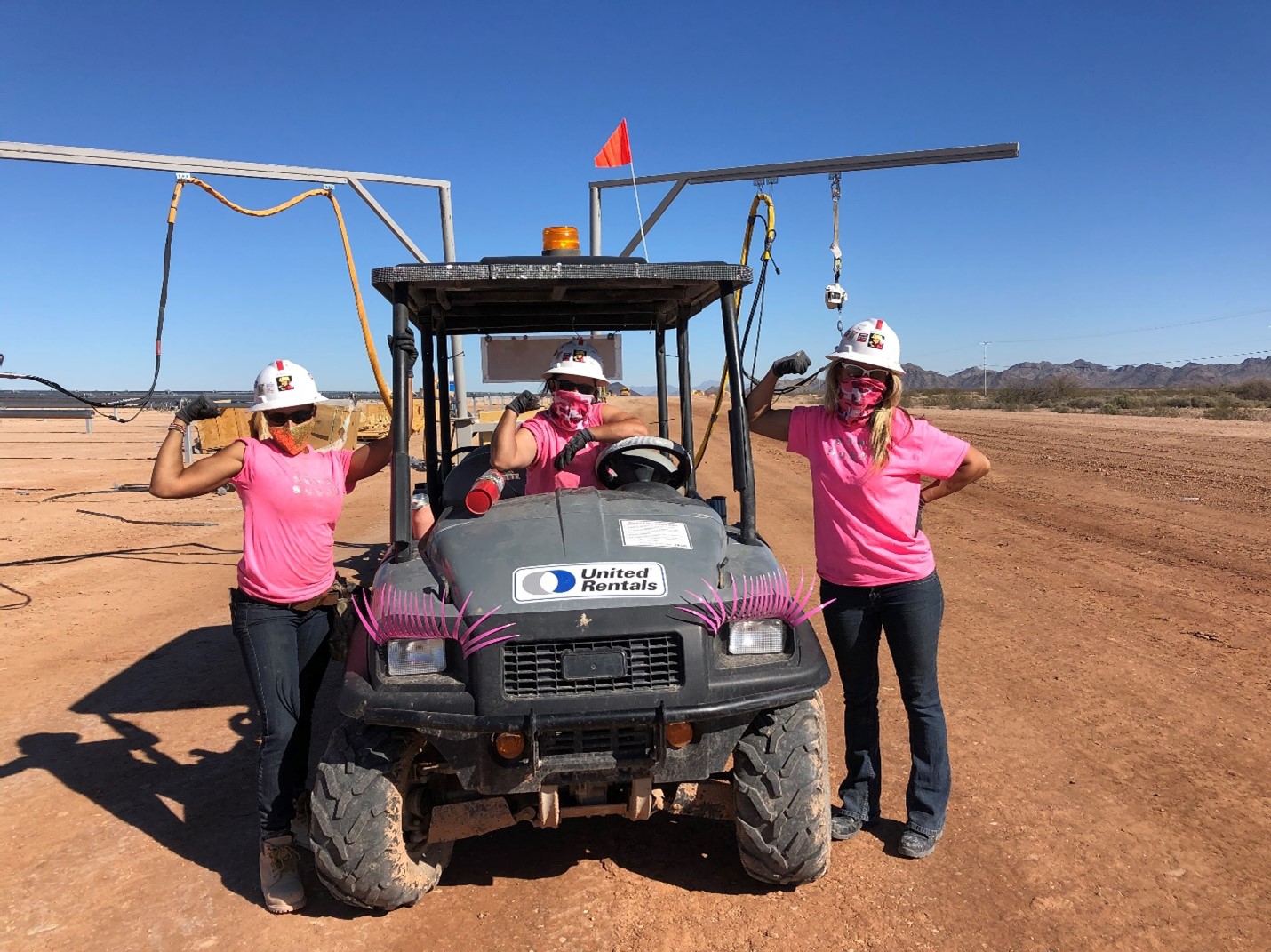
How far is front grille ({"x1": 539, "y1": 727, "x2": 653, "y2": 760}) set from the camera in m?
2.95

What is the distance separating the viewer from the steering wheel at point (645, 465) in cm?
406

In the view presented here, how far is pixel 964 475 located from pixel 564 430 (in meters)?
1.94

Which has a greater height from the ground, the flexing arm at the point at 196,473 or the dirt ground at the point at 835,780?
the flexing arm at the point at 196,473

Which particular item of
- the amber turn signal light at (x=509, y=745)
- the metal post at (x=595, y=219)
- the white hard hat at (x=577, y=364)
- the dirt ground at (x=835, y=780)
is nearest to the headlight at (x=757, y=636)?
the amber turn signal light at (x=509, y=745)

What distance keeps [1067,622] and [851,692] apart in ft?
12.7

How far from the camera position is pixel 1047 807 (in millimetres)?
4086

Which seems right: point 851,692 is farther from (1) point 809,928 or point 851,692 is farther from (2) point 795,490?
(2) point 795,490

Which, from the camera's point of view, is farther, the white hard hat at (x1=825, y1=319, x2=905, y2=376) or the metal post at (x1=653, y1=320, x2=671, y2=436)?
the metal post at (x1=653, y1=320, x2=671, y2=436)

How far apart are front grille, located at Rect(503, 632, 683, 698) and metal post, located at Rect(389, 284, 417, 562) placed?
818 mm

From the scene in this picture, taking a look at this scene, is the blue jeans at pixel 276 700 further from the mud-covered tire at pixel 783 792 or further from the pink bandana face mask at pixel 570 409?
the mud-covered tire at pixel 783 792

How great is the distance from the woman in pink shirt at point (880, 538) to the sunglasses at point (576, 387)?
3.41 feet

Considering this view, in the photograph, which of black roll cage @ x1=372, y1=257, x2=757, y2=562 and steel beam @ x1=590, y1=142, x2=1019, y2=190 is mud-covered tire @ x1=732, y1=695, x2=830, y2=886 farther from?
steel beam @ x1=590, y1=142, x2=1019, y2=190

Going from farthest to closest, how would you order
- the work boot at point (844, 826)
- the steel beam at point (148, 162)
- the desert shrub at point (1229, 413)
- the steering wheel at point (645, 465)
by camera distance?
1. the desert shrub at point (1229, 413)
2. the steel beam at point (148, 162)
3. the steering wheel at point (645, 465)
4. the work boot at point (844, 826)

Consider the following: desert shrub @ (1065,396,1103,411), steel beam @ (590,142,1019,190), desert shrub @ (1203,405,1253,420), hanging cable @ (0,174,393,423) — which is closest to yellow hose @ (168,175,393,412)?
hanging cable @ (0,174,393,423)
